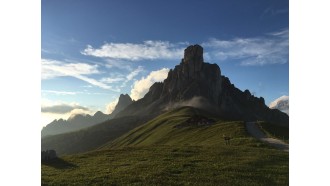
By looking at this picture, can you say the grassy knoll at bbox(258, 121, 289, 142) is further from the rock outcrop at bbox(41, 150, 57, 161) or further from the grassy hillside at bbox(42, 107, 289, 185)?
the rock outcrop at bbox(41, 150, 57, 161)

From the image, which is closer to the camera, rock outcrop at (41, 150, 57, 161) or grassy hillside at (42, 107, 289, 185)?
grassy hillside at (42, 107, 289, 185)

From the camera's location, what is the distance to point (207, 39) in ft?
162

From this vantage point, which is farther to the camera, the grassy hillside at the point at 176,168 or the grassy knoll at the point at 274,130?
the grassy knoll at the point at 274,130

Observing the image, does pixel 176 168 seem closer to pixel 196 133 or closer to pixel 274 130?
pixel 274 130

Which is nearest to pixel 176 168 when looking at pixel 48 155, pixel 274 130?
pixel 48 155

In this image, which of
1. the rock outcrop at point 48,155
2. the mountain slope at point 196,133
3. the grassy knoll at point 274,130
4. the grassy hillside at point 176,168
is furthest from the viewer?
the grassy knoll at point 274,130

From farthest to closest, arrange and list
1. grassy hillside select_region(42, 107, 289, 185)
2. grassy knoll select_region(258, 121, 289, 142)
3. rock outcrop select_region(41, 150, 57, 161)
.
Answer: grassy knoll select_region(258, 121, 289, 142) → rock outcrop select_region(41, 150, 57, 161) → grassy hillside select_region(42, 107, 289, 185)

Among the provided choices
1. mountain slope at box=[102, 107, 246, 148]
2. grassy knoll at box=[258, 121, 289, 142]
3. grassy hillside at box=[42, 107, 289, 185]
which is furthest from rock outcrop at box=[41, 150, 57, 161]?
grassy knoll at box=[258, 121, 289, 142]

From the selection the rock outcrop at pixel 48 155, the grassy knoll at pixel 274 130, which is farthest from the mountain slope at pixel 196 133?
the rock outcrop at pixel 48 155

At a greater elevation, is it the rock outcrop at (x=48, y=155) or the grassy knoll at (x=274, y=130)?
the grassy knoll at (x=274, y=130)

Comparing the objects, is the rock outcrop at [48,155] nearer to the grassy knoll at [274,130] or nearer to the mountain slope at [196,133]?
the mountain slope at [196,133]

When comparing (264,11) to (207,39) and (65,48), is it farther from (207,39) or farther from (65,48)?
(65,48)
